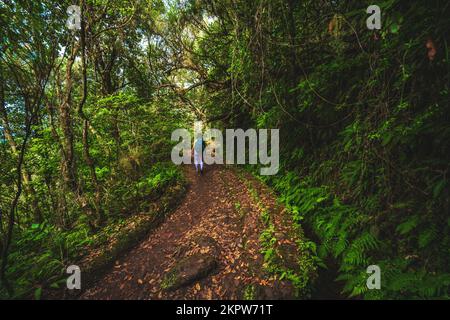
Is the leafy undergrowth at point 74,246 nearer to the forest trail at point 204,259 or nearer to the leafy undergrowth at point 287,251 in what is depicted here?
the forest trail at point 204,259

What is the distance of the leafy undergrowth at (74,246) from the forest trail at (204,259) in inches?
11.6

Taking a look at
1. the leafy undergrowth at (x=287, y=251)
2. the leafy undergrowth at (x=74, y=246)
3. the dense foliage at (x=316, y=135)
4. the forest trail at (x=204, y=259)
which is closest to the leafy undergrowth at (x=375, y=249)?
the dense foliage at (x=316, y=135)

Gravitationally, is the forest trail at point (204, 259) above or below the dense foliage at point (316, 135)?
below

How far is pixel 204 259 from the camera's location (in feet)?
14.2

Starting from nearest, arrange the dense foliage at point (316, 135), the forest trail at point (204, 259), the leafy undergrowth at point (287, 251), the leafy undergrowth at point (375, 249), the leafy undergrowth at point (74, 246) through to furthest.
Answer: the leafy undergrowth at point (375, 249) → the dense foliage at point (316, 135) → the leafy undergrowth at point (287, 251) → the forest trail at point (204, 259) → the leafy undergrowth at point (74, 246)

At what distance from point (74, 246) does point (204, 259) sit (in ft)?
10.6

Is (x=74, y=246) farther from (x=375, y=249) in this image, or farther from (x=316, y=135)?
(x=316, y=135)

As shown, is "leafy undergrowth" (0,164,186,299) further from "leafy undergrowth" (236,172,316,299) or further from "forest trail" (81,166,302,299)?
"leafy undergrowth" (236,172,316,299)

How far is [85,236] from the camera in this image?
17.7ft

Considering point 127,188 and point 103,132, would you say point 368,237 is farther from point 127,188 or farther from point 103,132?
point 103,132

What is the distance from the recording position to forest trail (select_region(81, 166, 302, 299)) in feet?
12.5

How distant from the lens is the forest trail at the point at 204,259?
381 cm

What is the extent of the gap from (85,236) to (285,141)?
6462mm
